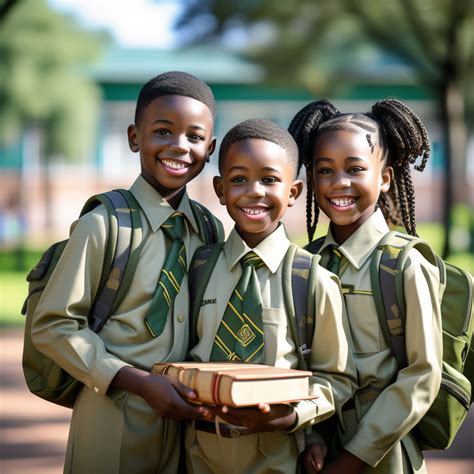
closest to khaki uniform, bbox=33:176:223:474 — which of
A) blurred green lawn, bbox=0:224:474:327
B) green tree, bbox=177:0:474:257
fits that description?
blurred green lawn, bbox=0:224:474:327

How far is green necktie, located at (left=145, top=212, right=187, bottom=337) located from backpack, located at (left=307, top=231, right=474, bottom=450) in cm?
65

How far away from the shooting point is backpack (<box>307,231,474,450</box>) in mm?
2809

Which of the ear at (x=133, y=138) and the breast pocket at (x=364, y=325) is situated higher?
the ear at (x=133, y=138)

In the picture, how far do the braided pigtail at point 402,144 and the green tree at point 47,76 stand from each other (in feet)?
55.8

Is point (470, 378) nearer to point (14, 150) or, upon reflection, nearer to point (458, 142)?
point (458, 142)

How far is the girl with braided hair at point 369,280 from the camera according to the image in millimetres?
2740

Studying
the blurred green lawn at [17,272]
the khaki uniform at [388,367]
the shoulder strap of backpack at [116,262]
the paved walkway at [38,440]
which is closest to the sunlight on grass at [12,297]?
the blurred green lawn at [17,272]

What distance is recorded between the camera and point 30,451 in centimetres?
581

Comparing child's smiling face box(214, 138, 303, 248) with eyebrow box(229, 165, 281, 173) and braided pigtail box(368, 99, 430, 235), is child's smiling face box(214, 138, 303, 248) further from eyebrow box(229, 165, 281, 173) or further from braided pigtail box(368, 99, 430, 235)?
braided pigtail box(368, 99, 430, 235)

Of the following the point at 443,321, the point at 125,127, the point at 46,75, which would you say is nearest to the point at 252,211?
the point at 443,321

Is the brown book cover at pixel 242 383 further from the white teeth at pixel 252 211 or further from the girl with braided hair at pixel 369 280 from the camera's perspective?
the white teeth at pixel 252 211

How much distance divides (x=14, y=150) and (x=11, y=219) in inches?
89.2

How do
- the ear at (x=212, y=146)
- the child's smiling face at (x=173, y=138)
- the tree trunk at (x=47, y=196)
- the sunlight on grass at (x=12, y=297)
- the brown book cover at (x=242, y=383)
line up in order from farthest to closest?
the tree trunk at (x=47, y=196)
the sunlight on grass at (x=12, y=297)
the ear at (x=212, y=146)
the child's smiling face at (x=173, y=138)
the brown book cover at (x=242, y=383)

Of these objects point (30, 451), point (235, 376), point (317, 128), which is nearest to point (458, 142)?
point (30, 451)
